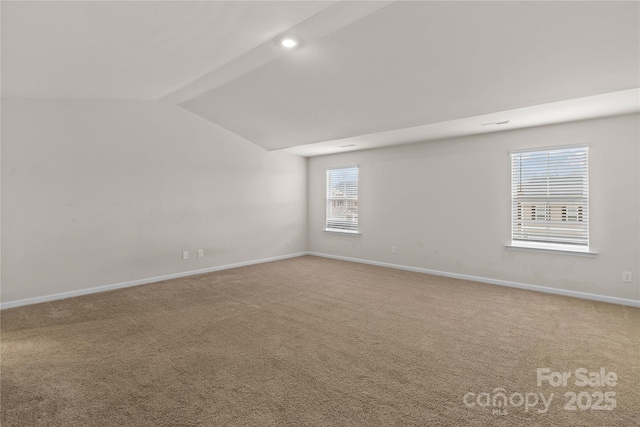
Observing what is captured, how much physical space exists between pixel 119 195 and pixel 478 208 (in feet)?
17.7

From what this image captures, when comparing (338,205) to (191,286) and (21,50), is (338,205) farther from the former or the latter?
(21,50)

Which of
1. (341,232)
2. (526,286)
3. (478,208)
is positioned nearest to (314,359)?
(526,286)

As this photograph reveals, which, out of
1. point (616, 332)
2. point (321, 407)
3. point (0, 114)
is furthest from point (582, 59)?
point (0, 114)

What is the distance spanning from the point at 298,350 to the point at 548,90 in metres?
3.48

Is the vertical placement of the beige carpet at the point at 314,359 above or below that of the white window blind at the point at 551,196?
below

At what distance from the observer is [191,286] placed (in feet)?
15.4

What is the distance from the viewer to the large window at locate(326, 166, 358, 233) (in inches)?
263

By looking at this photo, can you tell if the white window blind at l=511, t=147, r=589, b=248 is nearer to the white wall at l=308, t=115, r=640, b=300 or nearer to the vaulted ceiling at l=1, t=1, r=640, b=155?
the white wall at l=308, t=115, r=640, b=300

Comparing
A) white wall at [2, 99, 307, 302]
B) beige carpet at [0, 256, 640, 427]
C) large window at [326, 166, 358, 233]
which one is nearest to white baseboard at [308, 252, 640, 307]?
beige carpet at [0, 256, 640, 427]

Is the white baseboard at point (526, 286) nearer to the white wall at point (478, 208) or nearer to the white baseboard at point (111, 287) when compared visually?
the white wall at point (478, 208)

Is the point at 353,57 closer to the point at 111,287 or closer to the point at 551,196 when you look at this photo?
the point at 551,196

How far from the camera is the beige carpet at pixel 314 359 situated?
187 cm

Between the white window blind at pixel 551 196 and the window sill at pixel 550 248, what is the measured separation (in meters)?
0.06

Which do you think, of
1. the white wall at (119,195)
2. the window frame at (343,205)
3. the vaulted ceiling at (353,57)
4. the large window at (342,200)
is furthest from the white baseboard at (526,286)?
the white wall at (119,195)
